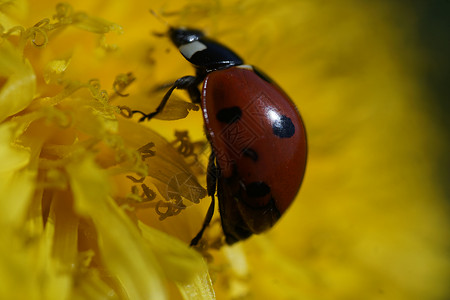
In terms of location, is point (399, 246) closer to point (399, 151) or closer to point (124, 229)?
point (399, 151)

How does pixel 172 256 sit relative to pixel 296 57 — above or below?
above

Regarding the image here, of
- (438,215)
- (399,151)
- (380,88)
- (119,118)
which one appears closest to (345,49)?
(380,88)

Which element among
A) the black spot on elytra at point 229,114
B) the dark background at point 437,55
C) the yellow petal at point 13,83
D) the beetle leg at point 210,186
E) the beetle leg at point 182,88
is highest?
the yellow petal at point 13,83

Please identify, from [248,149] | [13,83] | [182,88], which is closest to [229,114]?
[248,149]

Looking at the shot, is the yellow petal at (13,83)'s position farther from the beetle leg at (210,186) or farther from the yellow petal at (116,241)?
the beetle leg at (210,186)

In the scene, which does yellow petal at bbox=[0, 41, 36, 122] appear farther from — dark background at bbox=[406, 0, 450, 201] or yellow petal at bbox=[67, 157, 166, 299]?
dark background at bbox=[406, 0, 450, 201]

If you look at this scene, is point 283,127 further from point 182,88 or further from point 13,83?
point 13,83

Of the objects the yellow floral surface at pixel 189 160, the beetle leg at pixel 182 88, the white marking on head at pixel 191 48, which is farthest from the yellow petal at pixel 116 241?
the white marking on head at pixel 191 48
